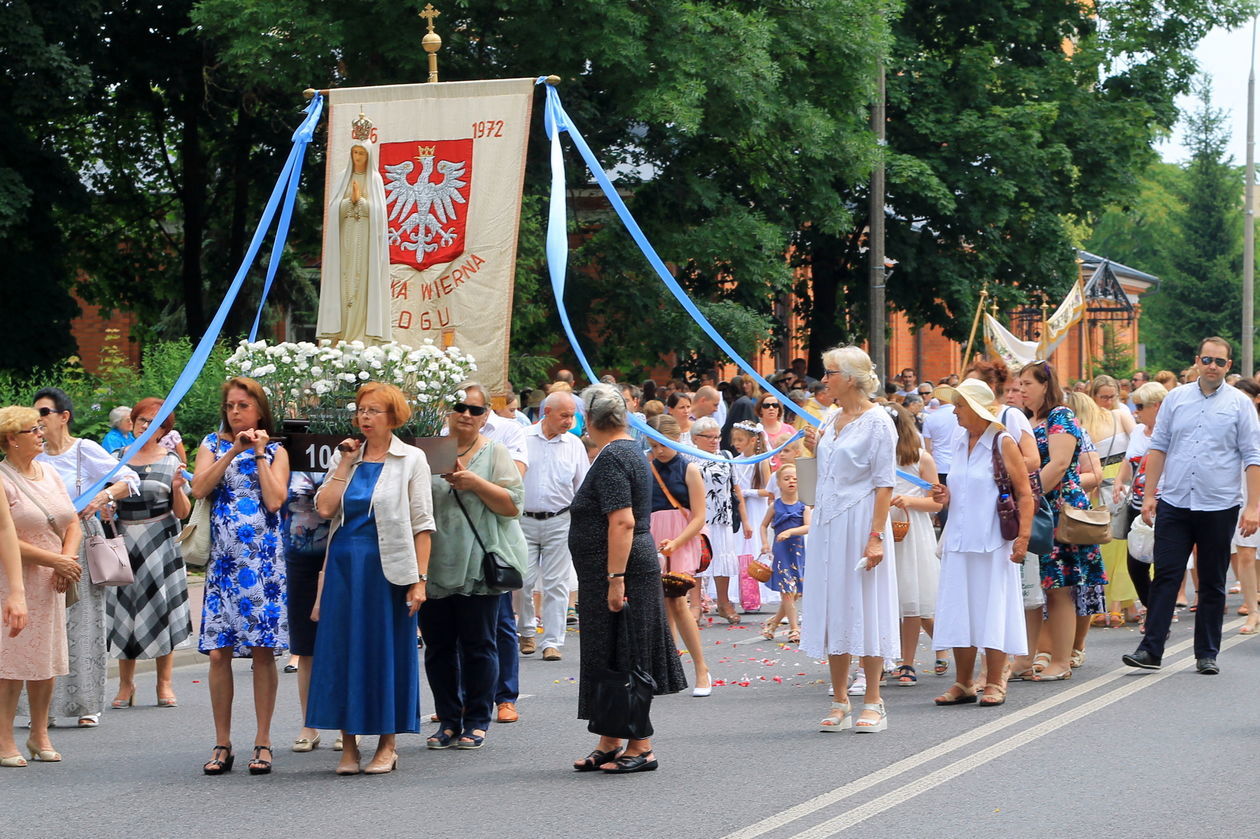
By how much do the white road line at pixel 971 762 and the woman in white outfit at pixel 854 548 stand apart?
0.76m

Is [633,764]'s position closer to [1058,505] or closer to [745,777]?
[745,777]

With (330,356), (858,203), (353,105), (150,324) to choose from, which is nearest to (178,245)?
(150,324)

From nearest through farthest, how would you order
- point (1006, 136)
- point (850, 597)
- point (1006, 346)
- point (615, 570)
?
point (615, 570) → point (850, 597) → point (1006, 346) → point (1006, 136)

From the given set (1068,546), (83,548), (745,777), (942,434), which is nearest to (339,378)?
(83,548)

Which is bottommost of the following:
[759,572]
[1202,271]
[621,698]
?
[621,698]

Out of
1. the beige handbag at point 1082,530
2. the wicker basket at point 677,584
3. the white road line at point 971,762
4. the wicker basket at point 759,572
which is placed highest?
the beige handbag at point 1082,530

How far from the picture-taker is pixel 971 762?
8.06 m

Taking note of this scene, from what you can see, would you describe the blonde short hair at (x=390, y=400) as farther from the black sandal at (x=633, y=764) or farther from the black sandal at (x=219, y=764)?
the black sandal at (x=633, y=764)

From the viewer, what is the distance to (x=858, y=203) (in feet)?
107

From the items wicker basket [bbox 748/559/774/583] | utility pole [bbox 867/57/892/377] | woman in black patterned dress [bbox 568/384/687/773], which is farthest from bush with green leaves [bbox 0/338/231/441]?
woman in black patterned dress [bbox 568/384/687/773]

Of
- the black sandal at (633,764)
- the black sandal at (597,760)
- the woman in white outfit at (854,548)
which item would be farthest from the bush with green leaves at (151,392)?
the black sandal at (633,764)

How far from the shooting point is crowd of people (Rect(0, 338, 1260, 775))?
8.07m

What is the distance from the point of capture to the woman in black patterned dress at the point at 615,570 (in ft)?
26.2

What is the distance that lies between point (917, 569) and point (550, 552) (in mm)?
2869
